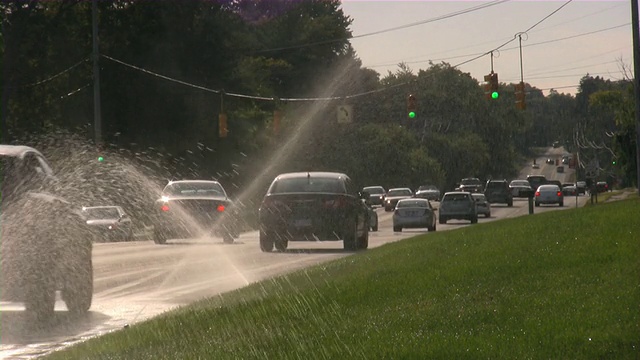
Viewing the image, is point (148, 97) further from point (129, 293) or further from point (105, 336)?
point (105, 336)

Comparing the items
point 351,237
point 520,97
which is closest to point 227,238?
point 351,237

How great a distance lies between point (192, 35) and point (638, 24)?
29699 millimetres

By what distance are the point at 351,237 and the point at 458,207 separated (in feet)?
94.1

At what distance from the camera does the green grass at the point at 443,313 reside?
9.15 metres

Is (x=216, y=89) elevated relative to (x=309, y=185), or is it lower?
elevated

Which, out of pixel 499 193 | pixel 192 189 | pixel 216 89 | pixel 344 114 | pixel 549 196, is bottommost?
pixel 549 196

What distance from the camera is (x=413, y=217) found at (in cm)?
4831

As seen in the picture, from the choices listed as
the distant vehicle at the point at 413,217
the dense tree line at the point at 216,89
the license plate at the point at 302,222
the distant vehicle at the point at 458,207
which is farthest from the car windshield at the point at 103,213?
the license plate at the point at 302,222

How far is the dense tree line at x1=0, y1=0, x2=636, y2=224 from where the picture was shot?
5656cm

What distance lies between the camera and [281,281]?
17.3m

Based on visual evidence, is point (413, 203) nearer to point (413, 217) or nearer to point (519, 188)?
point (413, 217)

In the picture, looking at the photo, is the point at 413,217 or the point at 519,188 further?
the point at 519,188

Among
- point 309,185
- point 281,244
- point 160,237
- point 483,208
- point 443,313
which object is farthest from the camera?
point 483,208

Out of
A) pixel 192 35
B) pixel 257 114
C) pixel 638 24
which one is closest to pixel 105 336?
pixel 638 24
